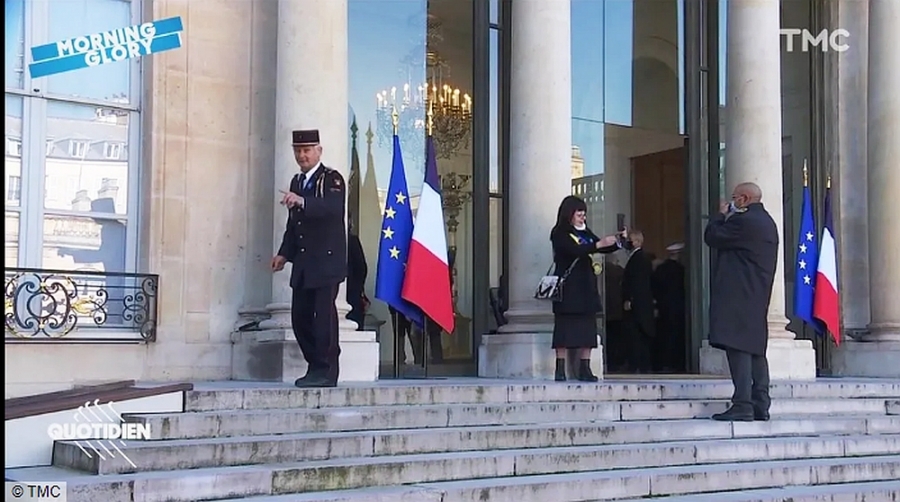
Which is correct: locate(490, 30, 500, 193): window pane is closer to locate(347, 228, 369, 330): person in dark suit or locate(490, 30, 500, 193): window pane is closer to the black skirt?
locate(347, 228, 369, 330): person in dark suit

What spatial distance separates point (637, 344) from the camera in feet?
40.3

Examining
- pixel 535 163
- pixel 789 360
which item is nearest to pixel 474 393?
pixel 535 163

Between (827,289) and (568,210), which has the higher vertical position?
(568,210)

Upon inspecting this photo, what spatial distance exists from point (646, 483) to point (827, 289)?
20.7 ft

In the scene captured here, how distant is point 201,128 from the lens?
888 centimetres

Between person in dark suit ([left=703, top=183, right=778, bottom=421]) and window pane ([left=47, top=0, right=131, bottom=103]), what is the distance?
4.78 metres

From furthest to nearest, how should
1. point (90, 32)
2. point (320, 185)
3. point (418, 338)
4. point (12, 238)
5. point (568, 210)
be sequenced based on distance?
point (418, 338)
point (568, 210)
point (90, 32)
point (12, 238)
point (320, 185)

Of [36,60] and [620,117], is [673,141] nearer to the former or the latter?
[620,117]

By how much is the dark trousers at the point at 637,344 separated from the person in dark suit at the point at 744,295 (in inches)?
168

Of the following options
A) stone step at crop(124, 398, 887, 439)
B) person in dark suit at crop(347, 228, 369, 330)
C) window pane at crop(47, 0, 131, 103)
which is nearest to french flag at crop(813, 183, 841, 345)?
stone step at crop(124, 398, 887, 439)

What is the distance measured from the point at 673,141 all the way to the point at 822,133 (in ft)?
6.66

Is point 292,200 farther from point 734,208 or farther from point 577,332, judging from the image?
point 734,208

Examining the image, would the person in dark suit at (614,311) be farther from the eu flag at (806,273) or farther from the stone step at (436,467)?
the stone step at (436,467)

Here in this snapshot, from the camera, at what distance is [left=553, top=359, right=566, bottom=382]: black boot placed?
908cm
